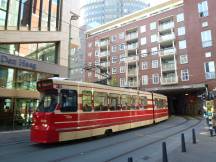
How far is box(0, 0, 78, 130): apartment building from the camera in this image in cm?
2170

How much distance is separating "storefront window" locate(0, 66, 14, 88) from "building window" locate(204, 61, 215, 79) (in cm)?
3255

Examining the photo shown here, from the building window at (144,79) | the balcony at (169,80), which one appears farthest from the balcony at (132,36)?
the balcony at (169,80)

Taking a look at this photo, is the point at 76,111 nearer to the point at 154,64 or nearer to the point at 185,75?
the point at 185,75

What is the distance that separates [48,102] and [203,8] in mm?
40933

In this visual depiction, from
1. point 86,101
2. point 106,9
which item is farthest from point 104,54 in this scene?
point 106,9

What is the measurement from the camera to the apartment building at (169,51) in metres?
44.1

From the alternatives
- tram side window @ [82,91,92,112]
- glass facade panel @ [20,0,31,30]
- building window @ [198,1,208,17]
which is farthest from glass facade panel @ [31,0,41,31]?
building window @ [198,1,208,17]

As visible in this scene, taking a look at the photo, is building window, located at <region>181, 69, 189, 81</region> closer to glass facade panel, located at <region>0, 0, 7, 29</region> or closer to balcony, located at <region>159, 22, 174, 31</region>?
balcony, located at <region>159, 22, 174, 31</region>

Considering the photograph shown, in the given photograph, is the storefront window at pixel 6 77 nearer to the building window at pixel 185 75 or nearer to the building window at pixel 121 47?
the building window at pixel 185 75

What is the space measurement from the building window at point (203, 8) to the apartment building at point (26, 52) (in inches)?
1113

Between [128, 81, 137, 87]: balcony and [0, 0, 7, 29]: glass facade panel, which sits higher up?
[0, 0, 7, 29]: glass facade panel

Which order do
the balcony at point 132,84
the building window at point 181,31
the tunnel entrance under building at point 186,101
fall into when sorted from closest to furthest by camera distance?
the tunnel entrance under building at point 186,101
the building window at point 181,31
the balcony at point 132,84

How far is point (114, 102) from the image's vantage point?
54.0 feet

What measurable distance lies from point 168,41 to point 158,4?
10981 millimetres
